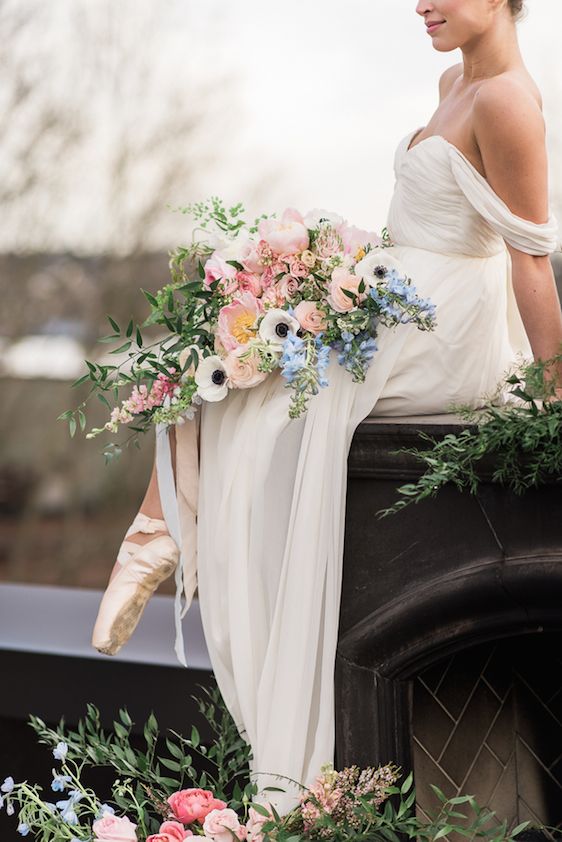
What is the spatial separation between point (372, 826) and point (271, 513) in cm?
52

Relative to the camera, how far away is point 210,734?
115 inches

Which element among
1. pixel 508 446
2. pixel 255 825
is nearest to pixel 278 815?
pixel 255 825

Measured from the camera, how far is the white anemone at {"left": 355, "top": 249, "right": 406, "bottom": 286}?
1.77m

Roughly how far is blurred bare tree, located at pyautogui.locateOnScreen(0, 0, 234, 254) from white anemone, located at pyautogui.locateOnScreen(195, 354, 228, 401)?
3.29 metres

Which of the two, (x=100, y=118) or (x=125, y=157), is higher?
(x=100, y=118)

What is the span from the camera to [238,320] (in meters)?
1.84

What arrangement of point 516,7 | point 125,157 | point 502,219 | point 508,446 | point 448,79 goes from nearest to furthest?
point 508,446 < point 502,219 < point 516,7 < point 448,79 < point 125,157

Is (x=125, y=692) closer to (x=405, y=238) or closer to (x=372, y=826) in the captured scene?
(x=372, y=826)

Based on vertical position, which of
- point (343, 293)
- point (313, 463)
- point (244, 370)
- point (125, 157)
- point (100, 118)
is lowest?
point (313, 463)

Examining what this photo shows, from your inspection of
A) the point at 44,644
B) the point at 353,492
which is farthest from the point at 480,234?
the point at 44,644

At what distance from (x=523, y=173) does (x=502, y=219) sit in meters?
0.08

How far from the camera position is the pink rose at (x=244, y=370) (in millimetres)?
1788

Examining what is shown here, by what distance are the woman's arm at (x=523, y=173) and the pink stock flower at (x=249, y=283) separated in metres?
0.42

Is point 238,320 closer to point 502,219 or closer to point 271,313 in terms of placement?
point 271,313
